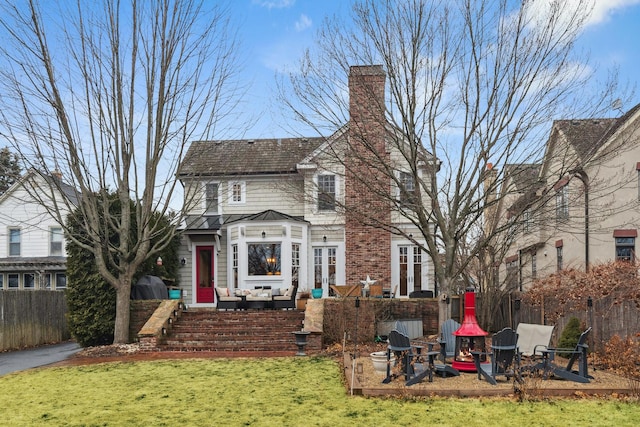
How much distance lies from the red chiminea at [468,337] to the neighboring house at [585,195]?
3.42 meters

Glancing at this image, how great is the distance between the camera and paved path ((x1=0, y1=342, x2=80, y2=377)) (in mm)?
13664

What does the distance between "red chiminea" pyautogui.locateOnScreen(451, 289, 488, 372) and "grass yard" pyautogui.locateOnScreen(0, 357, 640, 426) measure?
84.3 inches

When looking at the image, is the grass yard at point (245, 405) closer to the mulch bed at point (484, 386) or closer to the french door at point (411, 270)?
the mulch bed at point (484, 386)

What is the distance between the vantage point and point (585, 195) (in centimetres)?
1920

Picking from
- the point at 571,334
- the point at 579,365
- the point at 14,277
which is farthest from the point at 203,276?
the point at 579,365

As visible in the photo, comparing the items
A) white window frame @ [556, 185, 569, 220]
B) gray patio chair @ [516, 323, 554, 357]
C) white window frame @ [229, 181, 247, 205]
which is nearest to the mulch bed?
gray patio chair @ [516, 323, 554, 357]

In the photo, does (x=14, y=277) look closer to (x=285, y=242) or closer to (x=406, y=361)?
(x=285, y=242)

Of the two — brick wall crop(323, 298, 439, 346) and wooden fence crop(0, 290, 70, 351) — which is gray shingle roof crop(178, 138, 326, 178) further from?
brick wall crop(323, 298, 439, 346)

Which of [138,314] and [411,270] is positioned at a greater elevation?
[411,270]

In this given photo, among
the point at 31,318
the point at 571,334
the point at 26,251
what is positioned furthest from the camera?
the point at 26,251

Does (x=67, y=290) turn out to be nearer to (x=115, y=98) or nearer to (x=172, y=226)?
(x=172, y=226)

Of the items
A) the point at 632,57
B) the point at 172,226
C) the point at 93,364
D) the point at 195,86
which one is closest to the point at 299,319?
the point at 172,226

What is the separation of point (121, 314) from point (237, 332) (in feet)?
10.5

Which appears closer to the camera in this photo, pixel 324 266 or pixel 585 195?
pixel 585 195
